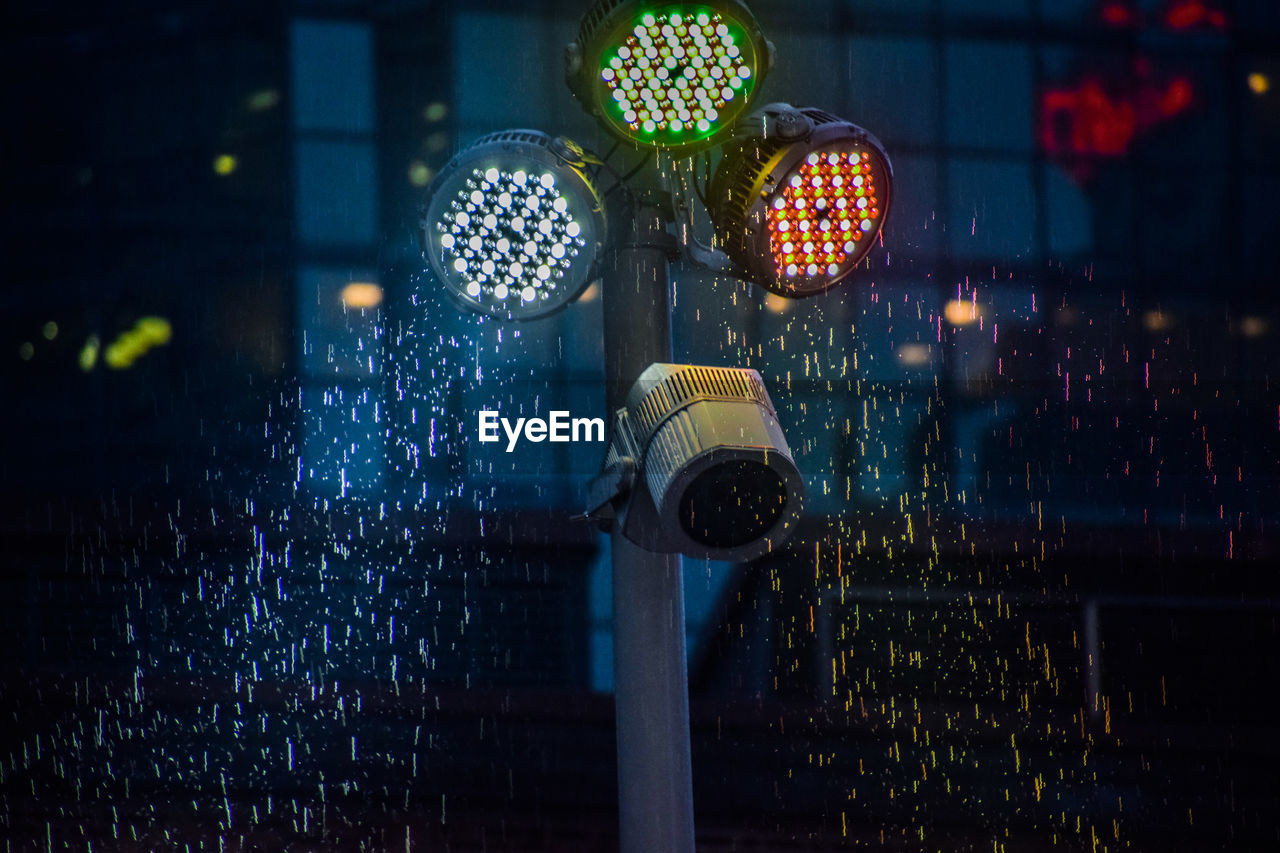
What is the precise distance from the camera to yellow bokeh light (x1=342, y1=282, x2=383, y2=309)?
3.17 metres

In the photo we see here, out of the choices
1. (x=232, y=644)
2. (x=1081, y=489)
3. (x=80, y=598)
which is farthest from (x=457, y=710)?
(x=1081, y=489)

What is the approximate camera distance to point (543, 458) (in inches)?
118

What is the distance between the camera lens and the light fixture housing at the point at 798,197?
2.33 ft

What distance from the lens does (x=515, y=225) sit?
2.45 feet

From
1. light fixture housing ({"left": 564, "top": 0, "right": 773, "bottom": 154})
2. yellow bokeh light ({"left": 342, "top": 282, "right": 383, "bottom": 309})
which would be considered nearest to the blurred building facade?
yellow bokeh light ({"left": 342, "top": 282, "right": 383, "bottom": 309})

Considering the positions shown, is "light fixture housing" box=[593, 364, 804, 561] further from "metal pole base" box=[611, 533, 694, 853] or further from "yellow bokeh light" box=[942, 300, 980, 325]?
"yellow bokeh light" box=[942, 300, 980, 325]

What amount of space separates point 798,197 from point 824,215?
0.04 metres

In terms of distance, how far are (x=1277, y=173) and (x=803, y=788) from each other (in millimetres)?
4559

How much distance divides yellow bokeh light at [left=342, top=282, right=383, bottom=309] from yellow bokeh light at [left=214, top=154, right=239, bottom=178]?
701 mm

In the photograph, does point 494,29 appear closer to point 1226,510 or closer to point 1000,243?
point 1000,243

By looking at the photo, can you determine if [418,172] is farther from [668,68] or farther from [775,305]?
[668,68]

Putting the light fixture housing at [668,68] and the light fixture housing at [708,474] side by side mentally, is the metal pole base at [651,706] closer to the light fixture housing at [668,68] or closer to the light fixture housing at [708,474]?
the light fixture housing at [708,474]

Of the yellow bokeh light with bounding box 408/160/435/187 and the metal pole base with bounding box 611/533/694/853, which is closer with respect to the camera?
the metal pole base with bounding box 611/533/694/853

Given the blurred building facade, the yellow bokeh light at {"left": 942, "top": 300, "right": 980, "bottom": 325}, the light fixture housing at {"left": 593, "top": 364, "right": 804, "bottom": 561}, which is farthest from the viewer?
the yellow bokeh light at {"left": 942, "top": 300, "right": 980, "bottom": 325}
